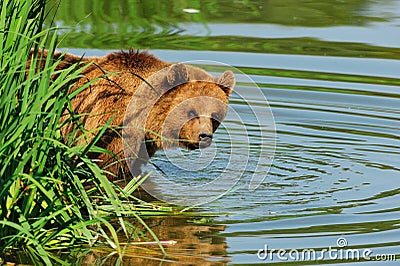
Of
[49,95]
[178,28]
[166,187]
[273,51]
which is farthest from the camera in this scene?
[178,28]

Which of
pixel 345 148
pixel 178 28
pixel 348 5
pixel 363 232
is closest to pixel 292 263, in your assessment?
pixel 363 232

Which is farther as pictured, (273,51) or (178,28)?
(178,28)

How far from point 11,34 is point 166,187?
2.46m

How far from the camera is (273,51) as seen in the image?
13.0 meters

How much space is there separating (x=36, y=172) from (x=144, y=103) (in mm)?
2225

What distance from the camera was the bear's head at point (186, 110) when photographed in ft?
26.9

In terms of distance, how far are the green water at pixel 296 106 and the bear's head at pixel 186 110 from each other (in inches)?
22.7

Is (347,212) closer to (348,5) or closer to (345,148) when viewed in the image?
(345,148)

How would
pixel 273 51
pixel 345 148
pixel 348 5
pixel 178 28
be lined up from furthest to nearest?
pixel 348 5
pixel 178 28
pixel 273 51
pixel 345 148

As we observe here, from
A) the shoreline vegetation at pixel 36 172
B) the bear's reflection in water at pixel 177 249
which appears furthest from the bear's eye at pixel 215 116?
the shoreline vegetation at pixel 36 172

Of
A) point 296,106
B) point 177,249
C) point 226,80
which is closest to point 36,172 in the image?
point 177,249

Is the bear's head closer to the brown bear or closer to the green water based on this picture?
the brown bear

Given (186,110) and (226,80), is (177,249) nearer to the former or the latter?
(186,110)

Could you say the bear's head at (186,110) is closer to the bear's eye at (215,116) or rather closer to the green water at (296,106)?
the bear's eye at (215,116)
